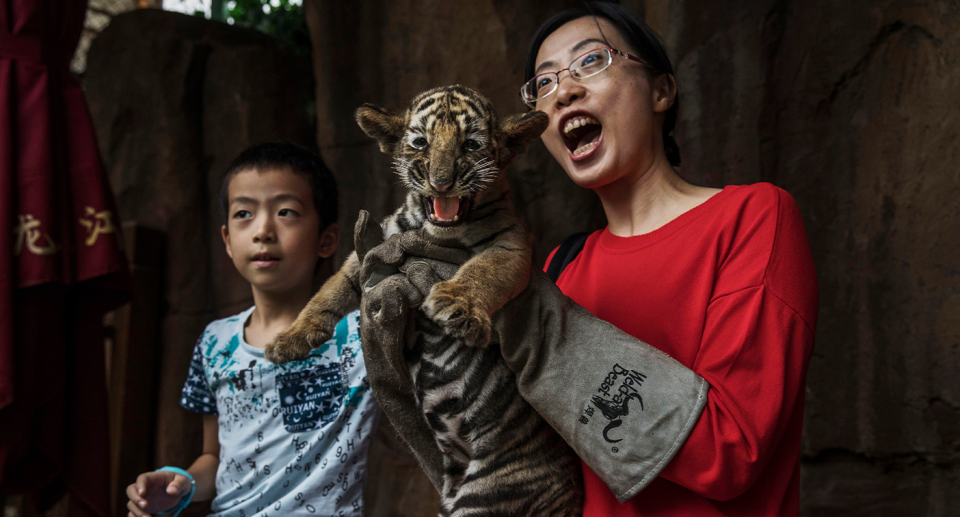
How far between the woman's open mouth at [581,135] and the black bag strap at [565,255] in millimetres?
378

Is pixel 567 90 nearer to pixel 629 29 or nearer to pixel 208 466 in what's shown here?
pixel 629 29

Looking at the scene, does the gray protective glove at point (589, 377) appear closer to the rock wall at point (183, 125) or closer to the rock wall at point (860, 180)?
the rock wall at point (860, 180)

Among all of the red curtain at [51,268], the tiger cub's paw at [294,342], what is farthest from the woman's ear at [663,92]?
the red curtain at [51,268]

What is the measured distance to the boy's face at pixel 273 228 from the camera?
2189mm

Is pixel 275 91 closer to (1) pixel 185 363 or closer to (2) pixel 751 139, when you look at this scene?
(1) pixel 185 363

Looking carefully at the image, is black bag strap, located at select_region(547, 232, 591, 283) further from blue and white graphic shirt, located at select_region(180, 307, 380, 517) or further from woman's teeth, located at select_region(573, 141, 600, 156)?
blue and white graphic shirt, located at select_region(180, 307, 380, 517)

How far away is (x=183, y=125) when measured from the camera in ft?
16.6

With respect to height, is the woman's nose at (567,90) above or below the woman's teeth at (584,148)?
above

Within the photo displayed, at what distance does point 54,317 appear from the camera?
8.84ft

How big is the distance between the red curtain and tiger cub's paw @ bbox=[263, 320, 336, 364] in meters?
1.59

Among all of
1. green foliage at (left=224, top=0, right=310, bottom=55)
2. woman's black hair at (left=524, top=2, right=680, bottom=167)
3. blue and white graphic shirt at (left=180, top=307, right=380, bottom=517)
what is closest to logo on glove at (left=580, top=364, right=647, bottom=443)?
woman's black hair at (left=524, top=2, right=680, bottom=167)

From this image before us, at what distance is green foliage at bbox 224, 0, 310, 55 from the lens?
5945mm

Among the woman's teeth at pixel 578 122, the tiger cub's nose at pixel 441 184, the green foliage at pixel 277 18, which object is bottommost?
the tiger cub's nose at pixel 441 184

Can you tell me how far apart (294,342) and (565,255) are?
3.07ft
